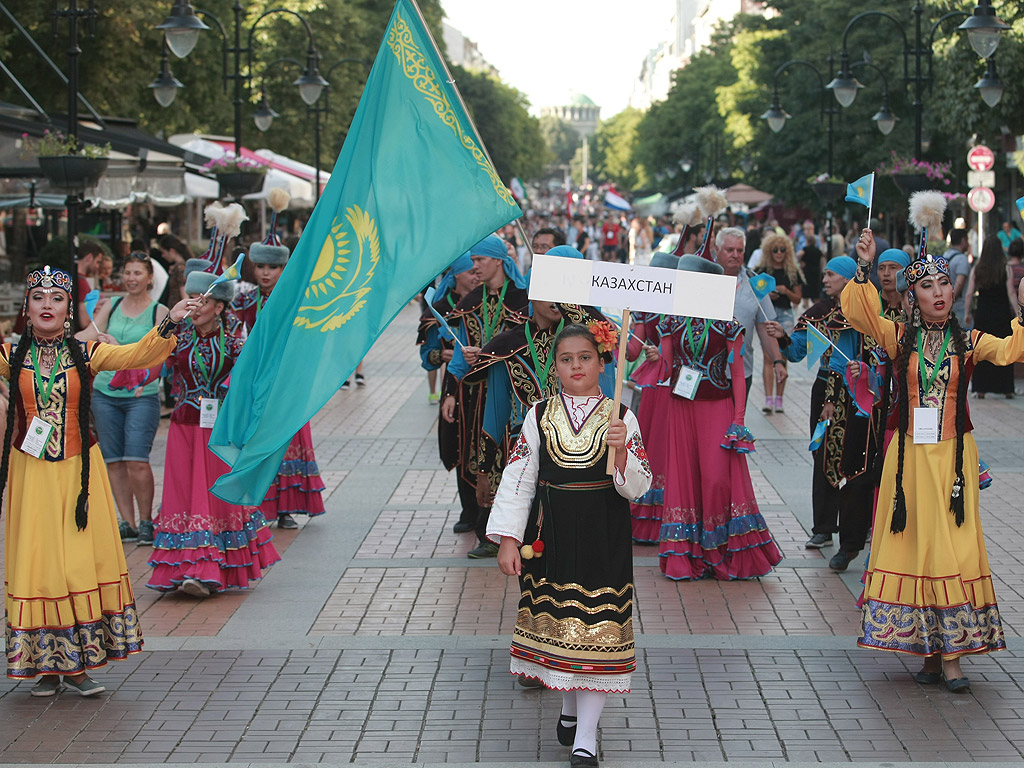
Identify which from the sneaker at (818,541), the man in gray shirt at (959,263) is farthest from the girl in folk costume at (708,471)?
Answer: the man in gray shirt at (959,263)

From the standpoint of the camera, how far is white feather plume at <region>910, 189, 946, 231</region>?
6605 millimetres

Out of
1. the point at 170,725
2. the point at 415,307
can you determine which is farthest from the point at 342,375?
the point at 415,307

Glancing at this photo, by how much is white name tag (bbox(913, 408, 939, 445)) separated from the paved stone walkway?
1166 mm

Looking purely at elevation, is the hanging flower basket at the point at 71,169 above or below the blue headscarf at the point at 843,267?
above

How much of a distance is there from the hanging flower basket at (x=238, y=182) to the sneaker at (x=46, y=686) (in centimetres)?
1457

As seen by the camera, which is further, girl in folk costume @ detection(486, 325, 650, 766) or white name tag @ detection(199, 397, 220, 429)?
white name tag @ detection(199, 397, 220, 429)

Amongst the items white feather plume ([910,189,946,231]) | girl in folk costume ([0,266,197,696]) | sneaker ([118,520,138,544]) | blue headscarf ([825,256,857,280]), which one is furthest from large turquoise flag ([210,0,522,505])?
sneaker ([118,520,138,544])

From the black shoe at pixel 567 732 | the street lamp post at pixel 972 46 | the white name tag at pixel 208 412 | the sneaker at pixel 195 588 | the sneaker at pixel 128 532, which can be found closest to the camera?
the black shoe at pixel 567 732

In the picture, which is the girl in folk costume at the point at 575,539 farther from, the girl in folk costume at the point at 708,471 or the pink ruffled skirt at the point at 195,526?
the pink ruffled skirt at the point at 195,526

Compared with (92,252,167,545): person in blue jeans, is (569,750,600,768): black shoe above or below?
below

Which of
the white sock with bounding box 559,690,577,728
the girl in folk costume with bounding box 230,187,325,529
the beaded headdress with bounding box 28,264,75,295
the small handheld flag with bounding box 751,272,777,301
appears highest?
the small handheld flag with bounding box 751,272,777,301

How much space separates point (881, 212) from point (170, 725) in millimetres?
36279

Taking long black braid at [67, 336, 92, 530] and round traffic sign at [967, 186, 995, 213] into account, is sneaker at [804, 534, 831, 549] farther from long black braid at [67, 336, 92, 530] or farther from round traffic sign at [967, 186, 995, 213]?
round traffic sign at [967, 186, 995, 213]

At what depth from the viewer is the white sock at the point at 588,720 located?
5301mm
